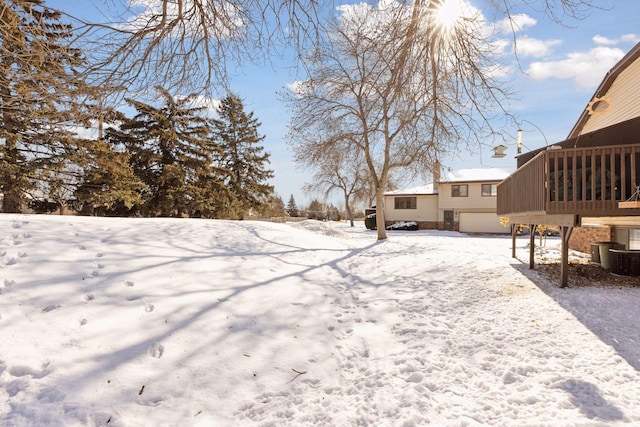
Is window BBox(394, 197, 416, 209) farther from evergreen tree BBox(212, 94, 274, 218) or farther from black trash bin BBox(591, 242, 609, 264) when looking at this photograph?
black trash bin BBox(591, 242, 609, 264)

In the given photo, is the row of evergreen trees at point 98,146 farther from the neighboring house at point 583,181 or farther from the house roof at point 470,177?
the house roof at point 470,177

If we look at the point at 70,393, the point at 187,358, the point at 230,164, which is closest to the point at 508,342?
the point at 187,358

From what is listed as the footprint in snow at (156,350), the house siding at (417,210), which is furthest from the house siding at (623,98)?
the house siding at (417,210)

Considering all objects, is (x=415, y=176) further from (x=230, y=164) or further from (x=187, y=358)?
(x=230, y=164)

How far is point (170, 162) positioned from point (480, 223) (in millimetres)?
24597

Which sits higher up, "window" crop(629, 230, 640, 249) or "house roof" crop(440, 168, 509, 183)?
"house roof" crop(440, 168, 509, 183)

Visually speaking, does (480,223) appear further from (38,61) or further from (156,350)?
(38,61)

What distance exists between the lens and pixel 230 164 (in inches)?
990

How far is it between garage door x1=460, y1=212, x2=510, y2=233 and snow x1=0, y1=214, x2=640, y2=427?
23795mm

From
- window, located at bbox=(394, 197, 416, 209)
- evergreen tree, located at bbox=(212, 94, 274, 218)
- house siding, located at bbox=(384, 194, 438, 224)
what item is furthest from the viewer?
window, located at bbox=(394, 197, 416, 209)

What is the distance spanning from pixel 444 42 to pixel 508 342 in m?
3.91

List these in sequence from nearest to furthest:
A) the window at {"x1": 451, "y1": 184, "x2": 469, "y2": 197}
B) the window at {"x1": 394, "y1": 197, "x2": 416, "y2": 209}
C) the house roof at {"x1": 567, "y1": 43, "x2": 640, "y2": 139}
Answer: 1. the house roof at {"x1": 567, "y1": 43, "x2": 640, "y2": 139}
2. the window at {"x1": 451, "y1": 184, "x2": 469, "y2": 197}
3. the window at {"x1": 394, "y1": 197, "x2": 416, "y2": 209}

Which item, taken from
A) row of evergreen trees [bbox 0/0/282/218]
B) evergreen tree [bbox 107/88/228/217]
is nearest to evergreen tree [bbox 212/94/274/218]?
row of evergreen trees [bbox 0/0/282/218]

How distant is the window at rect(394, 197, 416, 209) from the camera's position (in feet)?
105
